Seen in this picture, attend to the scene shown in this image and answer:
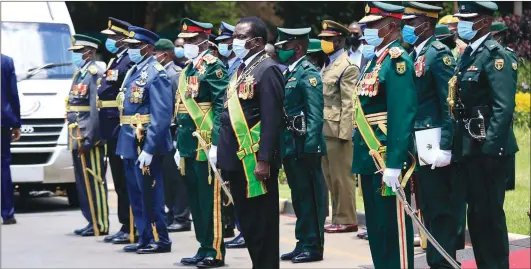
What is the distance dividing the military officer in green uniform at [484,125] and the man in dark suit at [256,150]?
1310 millimetres

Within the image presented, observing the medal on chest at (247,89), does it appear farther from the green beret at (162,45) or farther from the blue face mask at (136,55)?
the green beret at (162,45)

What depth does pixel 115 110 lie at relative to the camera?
1100 centimetres

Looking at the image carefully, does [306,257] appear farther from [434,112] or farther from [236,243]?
[434,112]

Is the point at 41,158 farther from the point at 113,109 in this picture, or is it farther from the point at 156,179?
the point at 156,179

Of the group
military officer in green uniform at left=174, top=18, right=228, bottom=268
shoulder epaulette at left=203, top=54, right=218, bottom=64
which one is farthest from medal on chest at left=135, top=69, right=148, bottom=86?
shoulder epaulette at left=203, top=54, right=218, bottom=64

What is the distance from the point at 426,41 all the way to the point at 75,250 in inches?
177

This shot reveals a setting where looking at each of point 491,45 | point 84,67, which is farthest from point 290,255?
point 84,67

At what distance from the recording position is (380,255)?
288 inches

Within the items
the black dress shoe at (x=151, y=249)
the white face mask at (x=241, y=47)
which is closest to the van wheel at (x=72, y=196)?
the black dress shoe at (x=151, y=249)

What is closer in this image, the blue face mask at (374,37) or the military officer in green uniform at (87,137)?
the blue face mask at (374,37)

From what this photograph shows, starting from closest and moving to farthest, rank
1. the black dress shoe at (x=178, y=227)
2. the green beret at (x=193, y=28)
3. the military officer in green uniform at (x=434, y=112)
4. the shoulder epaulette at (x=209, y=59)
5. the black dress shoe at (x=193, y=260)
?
1. the military officer in green uniform at (x=434, y=112)
2. the shoulder epaulette at (x=209, y=59)
3. the black dress shoe at (x=193, y=260)
4. the green beret at (x=193, y=28)
5. the black dress shoe at (x=178, y=227)

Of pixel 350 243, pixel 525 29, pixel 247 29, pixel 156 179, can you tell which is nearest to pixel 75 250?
A: pixel 156 179

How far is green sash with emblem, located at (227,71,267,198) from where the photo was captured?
24.0ft

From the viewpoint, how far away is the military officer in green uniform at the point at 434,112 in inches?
312
